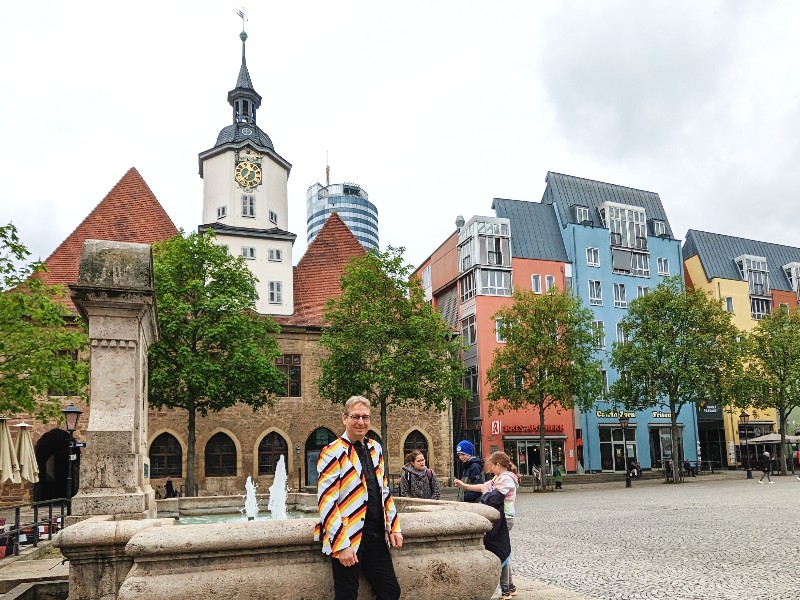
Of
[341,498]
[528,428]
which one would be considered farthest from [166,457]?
[341,498]

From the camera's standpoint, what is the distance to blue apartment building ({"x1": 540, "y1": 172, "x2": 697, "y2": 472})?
153ft

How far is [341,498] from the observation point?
4.98 m

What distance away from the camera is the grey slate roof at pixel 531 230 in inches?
1896

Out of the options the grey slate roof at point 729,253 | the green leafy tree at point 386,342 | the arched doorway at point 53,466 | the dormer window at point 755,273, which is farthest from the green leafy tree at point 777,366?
the arched doorway at point 53,466

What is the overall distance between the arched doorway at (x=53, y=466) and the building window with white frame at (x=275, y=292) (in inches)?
457

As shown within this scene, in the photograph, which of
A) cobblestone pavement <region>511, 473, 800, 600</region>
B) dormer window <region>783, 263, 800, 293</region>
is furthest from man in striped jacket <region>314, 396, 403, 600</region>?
dormer window <region>783, 263, 800, 293</region>

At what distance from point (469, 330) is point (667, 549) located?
3428cm

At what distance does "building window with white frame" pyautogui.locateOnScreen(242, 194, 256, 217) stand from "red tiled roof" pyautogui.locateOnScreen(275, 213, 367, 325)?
165 inches

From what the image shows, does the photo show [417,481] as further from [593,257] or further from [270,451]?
[593,257]

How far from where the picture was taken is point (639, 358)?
128 feet

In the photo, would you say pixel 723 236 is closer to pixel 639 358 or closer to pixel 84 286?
pixel 639 358

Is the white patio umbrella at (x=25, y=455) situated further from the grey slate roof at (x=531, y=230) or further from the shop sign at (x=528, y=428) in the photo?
the grey slate roof at (x=531, y=230)

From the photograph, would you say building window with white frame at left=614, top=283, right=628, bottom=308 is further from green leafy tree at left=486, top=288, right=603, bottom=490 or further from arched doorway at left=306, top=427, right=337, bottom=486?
arched doorway at left=306, top=427, right=337, bottom=486

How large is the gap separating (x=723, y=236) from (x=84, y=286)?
2280 inches
